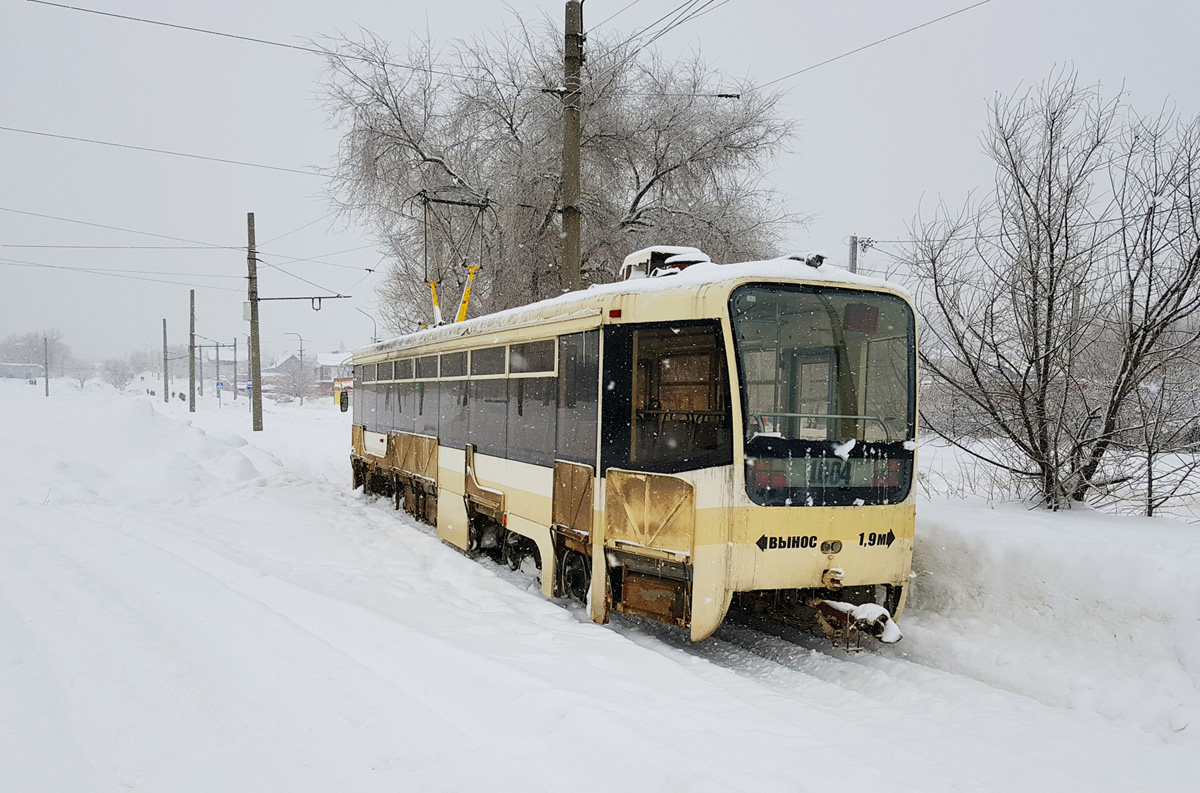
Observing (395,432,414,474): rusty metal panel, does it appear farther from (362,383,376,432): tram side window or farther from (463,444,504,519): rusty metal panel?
(463,444,504,519): rusty metal panel

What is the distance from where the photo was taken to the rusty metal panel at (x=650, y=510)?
577 cm

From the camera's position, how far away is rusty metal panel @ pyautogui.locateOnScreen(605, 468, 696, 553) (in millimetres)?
5766

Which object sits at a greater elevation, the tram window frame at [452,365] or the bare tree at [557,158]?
the bare tree at [557,158]

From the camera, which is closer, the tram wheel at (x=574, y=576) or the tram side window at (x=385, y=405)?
the tram wheel at (x=574, y=576)

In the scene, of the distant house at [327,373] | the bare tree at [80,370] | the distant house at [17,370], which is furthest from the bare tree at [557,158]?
the bare tree at [80,370]

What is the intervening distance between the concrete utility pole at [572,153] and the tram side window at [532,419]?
4.33 m

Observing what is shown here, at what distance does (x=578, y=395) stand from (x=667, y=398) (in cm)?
90

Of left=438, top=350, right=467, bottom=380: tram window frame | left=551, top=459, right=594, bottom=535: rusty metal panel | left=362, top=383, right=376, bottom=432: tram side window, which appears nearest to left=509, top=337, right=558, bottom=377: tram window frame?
left=551, top=459, right=594, bottom=535: rusty metal panel

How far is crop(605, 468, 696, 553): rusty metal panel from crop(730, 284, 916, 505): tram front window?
520 mm

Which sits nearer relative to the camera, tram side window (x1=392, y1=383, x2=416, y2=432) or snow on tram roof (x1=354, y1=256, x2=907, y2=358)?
snow on tram roof (x1=354, y1=256, x2=907, y2=358)

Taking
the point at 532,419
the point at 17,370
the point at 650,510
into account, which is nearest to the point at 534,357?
the point at 532,419

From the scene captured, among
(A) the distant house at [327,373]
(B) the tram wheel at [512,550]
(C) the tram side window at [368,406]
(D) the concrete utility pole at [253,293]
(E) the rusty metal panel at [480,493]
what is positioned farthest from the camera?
(A) the distant house at [327,373]

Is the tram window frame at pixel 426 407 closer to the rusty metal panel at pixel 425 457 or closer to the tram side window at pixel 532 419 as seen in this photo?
the rusty metal panel at pixel 425 457

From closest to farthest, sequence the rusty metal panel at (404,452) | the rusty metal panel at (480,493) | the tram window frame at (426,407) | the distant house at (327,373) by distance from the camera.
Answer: the rusty metal panel at (480,493) < the tram window frame at (426,407) < the rusty metal panel at (404,452) < the distant house at (327,373)
